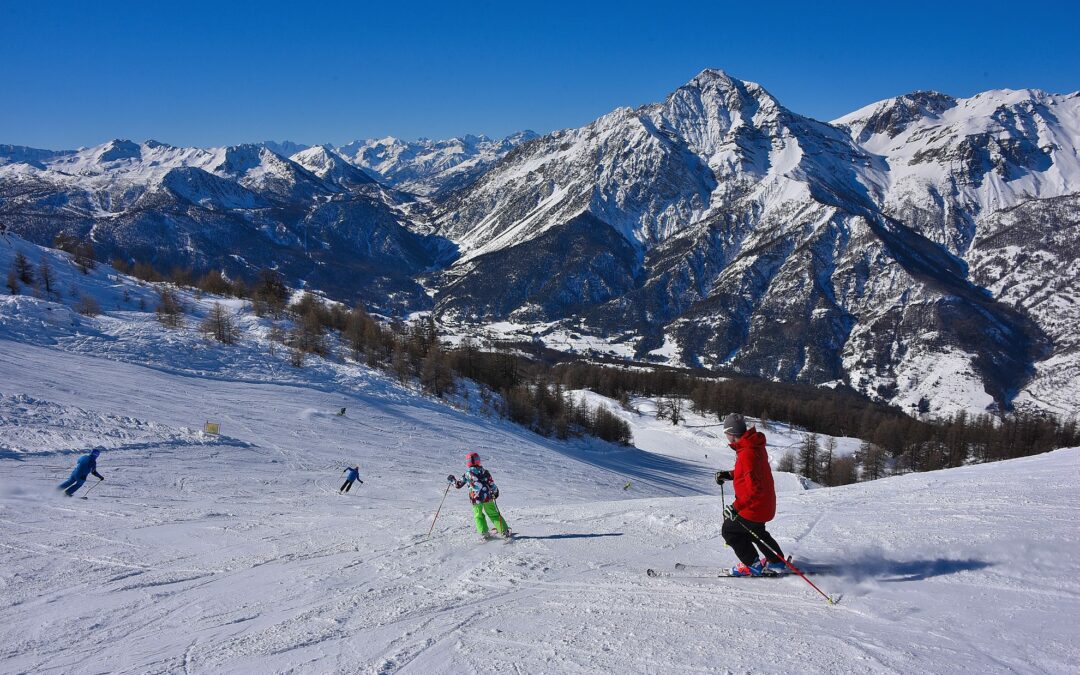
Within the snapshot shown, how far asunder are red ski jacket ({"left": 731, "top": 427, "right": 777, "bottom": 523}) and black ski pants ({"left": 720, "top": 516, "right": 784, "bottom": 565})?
0.12 metres

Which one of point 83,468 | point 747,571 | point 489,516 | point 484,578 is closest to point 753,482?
point 747,571

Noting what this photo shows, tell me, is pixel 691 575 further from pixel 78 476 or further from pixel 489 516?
pixel 78 476

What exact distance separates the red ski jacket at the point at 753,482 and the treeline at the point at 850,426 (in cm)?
7383

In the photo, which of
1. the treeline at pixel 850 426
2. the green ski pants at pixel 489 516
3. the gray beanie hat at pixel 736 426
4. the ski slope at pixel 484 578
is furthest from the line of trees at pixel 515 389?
the gray beanie hat at pixel 736 426

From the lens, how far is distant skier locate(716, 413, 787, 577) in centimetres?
827

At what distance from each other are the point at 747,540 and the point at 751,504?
60 centimetres

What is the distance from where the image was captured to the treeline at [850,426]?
7881cm

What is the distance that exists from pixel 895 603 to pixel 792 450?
8739 centimetres

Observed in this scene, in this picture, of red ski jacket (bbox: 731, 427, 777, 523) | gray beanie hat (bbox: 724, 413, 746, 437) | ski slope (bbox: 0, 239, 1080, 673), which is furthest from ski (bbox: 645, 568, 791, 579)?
gray beanie hat (bbox: 724, 413, 746, 437)

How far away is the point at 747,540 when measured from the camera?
27.7ft

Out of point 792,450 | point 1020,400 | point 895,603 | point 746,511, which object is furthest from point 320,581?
point 1020,400

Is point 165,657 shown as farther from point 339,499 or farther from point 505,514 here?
point 339,499

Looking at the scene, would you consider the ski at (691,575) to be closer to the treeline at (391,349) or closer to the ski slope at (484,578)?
the ski slope at (484,578)

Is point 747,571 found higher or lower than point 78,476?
higher
